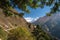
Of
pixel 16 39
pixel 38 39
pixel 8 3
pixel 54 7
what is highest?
pixel 38 39

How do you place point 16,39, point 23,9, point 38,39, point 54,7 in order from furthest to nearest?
1. point 38,39
2. point 16,39
3. point 23,9
4. point 54,7

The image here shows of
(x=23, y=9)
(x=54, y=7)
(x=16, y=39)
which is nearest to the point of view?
(x=54, y=7)

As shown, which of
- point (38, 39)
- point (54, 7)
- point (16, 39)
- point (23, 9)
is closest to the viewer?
point (54, 7)

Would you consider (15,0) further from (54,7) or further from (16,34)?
(16,34)

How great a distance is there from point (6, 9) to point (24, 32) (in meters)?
14.9

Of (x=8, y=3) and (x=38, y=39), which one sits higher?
(x=38, y=39)

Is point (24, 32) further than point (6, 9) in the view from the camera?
Yes

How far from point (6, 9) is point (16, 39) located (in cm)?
1453

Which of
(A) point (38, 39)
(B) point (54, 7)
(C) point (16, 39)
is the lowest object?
(B) point (54, 7)

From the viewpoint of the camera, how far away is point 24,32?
80.0ft

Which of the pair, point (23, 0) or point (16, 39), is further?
point (16, 39)

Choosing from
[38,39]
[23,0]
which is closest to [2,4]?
[23,0]

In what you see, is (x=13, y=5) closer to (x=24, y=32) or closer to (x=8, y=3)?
(x=8, y=3)

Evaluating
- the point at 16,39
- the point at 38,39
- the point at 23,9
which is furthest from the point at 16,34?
the point at 38,39
